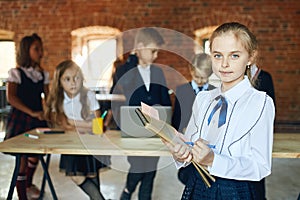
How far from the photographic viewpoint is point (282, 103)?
6.32 m

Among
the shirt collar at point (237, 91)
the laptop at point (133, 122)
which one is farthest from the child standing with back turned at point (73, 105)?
the shirt collar at point (237, 91)

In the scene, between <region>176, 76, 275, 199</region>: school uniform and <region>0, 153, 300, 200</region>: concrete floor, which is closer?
<region>176, 76, 275, 199</region>: school uniform

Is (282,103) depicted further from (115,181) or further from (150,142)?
(150,142)

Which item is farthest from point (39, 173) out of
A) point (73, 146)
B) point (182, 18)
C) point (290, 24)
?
point (290, 24)

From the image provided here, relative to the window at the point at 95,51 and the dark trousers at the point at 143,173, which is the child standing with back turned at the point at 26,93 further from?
the window at the point at 95,51

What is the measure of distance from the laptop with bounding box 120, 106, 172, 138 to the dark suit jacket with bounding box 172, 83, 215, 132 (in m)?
0.29

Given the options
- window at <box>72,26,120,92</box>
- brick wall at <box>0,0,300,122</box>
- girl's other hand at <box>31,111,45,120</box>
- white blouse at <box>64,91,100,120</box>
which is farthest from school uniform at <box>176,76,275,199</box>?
window at <box>72,26,120,92</box>

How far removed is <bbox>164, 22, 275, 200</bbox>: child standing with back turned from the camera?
4.75 feet

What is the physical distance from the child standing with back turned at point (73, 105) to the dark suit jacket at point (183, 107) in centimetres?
62

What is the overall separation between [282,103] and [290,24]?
1.29 metres

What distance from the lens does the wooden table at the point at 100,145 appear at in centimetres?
232

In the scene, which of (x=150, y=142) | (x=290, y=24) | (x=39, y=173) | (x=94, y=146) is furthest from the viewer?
(x=290, y=24)

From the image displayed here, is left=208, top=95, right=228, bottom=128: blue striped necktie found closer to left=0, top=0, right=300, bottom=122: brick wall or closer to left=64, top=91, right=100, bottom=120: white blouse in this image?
left=64, top=91, right=100, bottom=120: white blouse

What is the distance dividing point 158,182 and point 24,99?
1.77 m
